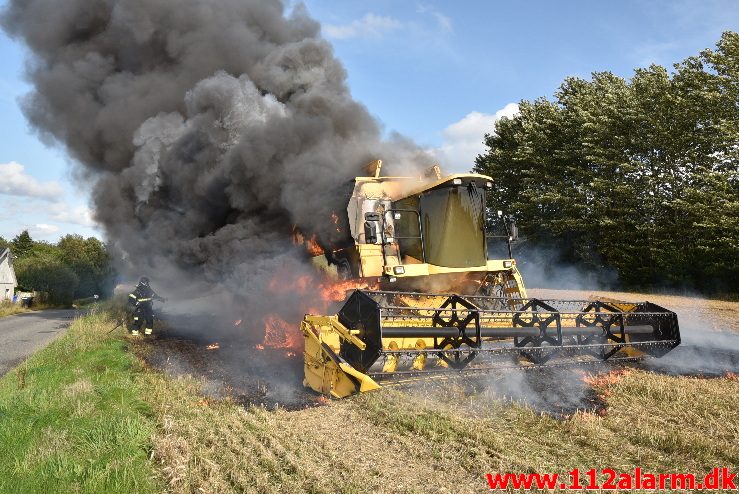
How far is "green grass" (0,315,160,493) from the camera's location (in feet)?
12.7

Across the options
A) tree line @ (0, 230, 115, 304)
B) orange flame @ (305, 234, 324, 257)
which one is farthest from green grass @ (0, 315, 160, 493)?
tree line @ (0, 230, 115, 304)

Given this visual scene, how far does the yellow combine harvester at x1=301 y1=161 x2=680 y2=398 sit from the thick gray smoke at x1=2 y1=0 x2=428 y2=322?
140 cm

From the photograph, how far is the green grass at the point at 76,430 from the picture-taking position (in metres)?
3.87

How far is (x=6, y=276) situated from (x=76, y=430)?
4471 cm

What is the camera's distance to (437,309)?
6445 mm

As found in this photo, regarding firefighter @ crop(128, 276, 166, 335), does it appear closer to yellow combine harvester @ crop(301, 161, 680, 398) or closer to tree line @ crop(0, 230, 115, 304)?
yellow combine harvester @ crop(301, 161, 680, 398)

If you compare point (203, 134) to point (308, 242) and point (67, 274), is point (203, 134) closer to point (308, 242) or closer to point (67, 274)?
point (308, 242)

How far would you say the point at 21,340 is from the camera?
1470cm

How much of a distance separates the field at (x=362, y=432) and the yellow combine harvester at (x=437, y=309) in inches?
20.9

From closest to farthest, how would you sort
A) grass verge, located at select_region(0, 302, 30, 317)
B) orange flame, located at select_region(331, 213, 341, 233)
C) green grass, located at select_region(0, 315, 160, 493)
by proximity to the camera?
green grass, located at select_region(0, 315, 160, 493) → orange flame, located at select_region(331, 213, 341, 233) → grass verge, located at select_region(0, 302, 30, 317)

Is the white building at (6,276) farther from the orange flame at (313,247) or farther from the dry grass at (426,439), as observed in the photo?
the dry grass at (426,439)

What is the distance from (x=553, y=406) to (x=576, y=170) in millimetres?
21624

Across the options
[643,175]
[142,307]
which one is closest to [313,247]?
[142,307]

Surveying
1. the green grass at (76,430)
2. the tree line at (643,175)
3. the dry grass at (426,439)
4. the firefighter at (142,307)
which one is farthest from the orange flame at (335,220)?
the tree line at (643,175)
